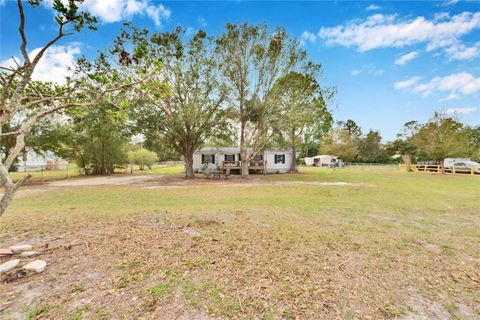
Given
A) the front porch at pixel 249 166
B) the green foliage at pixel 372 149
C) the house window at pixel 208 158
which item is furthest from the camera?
the green foliage at pixel 372 149

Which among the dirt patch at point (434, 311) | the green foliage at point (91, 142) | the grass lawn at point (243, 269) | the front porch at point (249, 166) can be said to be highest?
the green foliage at point (91, 142)

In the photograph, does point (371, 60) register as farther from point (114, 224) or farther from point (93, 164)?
point (93, 164)

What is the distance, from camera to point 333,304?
7.91 ft

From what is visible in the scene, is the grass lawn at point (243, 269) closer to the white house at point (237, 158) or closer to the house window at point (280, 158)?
the white house at point (237, 158)

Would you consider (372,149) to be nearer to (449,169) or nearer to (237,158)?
(449,169)

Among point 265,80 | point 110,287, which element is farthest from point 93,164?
point 110,287

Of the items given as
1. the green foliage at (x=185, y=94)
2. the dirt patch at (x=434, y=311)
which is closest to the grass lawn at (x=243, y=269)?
the dirt patch at (x=434, y=311)

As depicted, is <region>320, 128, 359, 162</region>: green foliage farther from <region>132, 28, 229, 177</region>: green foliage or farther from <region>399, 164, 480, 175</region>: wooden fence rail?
<region>132, 28, 229, 177</region>: green foliage

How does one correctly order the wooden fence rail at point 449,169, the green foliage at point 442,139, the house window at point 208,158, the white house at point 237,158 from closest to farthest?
the wooden fence rail at point 449,169, the green foliage at point 442,139, the white house at point 237,158, the house window at point 208,158

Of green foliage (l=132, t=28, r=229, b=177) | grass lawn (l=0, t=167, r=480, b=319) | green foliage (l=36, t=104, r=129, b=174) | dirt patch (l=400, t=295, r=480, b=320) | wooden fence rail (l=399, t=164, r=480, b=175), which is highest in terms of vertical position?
green foliage (l=132, t=28, r=229, b=177)

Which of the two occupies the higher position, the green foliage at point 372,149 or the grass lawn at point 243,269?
the green foliage at point 372,149

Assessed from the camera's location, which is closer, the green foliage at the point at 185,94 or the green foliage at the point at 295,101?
the green foliage at the point at 185,94

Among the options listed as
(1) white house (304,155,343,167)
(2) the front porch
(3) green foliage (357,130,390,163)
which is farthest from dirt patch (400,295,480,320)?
(3) green foliage (357,130,390,163)

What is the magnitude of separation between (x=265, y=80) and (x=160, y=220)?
15540 millimetres
